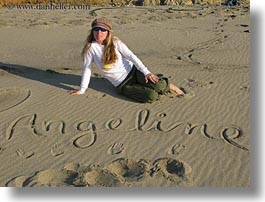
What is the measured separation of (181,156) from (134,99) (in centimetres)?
177

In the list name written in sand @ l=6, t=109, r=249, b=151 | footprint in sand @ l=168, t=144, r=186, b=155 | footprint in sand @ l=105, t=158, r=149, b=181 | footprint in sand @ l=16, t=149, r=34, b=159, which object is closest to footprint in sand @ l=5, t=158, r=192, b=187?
footprint in sand @ l=105, t=158, r=149, b=181

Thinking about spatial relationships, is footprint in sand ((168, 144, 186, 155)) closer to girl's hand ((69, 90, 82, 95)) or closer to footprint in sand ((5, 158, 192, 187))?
footprint in sand ((5, 158, 192, 187))

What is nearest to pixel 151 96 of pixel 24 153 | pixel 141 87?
pixel 141 87

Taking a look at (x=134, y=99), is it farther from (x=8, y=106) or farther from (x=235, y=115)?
(x=8, y=106)

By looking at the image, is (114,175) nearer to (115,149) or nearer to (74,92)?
(115,149)

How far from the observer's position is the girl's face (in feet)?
18.7

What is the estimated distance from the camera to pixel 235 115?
18.8 ft

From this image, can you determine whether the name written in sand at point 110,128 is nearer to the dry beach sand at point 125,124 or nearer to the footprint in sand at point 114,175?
the dry beach sand at point 125,124

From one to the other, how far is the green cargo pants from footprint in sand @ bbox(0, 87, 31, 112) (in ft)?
Result: 5.33

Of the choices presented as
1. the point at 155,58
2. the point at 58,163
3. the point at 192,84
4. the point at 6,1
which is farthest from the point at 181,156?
the point at 6,1

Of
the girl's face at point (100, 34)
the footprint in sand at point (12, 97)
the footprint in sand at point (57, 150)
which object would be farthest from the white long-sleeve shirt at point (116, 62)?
the footprint in sand at point (57, 150)

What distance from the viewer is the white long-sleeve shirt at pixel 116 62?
5.89m

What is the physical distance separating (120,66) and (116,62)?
103 millimetres

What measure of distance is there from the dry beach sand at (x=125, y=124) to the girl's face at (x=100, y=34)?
3.30 ft
